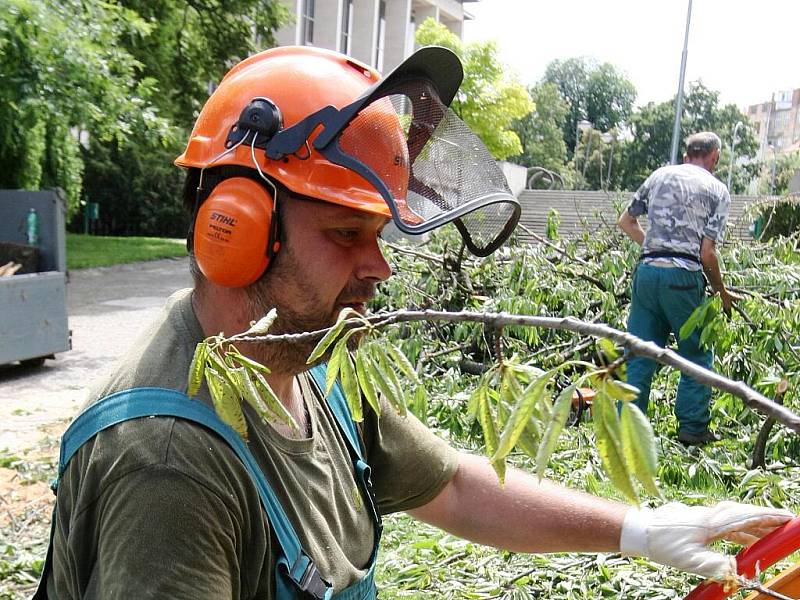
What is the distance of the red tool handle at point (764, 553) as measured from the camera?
58.9 inches

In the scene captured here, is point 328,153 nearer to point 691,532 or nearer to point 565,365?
point 565,365

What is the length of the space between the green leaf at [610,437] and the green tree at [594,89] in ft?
212

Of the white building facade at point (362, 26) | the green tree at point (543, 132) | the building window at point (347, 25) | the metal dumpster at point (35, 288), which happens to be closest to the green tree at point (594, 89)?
the green tree at point (543, 132)

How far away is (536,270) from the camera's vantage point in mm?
5809

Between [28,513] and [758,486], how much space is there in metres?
3.42

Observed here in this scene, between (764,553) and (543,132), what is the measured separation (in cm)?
4870

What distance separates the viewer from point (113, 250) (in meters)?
18.4

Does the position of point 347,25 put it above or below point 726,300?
above

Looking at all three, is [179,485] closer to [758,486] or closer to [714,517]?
[714,517]

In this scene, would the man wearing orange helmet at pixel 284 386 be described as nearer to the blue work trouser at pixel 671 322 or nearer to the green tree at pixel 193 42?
the blue work trouser at pixel 671 322

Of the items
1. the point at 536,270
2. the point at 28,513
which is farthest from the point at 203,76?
the point at 28,513

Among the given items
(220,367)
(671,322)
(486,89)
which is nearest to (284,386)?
(220,367)

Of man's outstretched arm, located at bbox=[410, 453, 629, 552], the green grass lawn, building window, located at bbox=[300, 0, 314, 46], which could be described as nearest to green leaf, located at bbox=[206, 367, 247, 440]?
man's outstretched arm, located at bbox=[410, 453, 629, 552]

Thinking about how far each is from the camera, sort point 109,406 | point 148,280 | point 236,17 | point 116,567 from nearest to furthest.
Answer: point 116,567 < point 109,406 < point 148,280 < point 236,17
